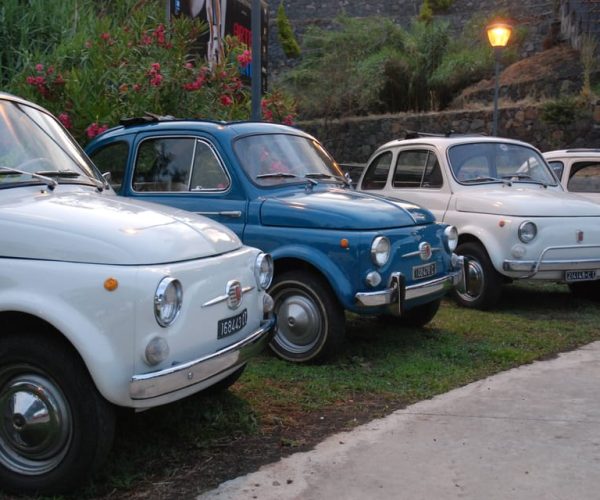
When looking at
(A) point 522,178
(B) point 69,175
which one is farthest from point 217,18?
(B) point 69,175

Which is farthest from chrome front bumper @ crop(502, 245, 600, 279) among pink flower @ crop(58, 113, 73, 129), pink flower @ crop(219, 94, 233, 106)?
pink flower @ crop(58, 113, 73, 129)

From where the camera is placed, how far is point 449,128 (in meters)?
20.6

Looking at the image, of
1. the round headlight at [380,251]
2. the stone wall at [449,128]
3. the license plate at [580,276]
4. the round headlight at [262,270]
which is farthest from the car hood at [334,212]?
the stone wall at [449,128]

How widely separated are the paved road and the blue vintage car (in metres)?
1.06

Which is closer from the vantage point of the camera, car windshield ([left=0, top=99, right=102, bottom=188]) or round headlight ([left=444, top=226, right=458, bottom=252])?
car windshield ([left=0, top=99, right=102, bottom=188])

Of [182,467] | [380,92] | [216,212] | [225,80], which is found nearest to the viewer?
[182,467]

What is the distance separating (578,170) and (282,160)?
5.23m

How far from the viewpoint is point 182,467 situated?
13.1 ft

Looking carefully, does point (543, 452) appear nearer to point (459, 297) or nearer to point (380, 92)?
point (459, 297)

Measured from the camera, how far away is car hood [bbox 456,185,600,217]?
7.75m

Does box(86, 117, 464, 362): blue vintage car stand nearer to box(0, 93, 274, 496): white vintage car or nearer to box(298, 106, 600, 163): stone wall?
box(0, 93, 274, 496): white vintage car

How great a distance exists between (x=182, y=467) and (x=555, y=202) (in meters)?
5.29

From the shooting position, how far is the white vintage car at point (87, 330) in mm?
3426

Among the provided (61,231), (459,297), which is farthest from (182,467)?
(459,297)
